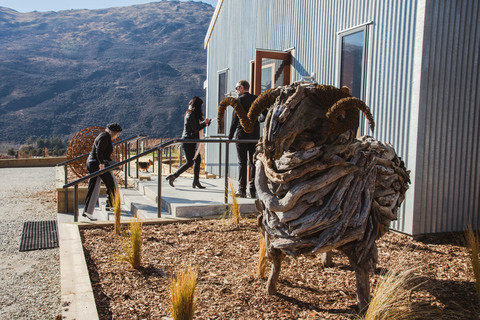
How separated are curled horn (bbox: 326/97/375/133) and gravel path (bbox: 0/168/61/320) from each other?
3164 mm

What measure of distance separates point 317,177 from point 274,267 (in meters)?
1.03

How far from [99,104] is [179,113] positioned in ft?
51.9

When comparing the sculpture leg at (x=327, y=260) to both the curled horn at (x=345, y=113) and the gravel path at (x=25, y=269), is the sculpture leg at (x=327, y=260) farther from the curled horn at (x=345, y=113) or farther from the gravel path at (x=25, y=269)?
the gravel path at (x=25, y=269)

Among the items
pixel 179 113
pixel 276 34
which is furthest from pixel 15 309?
pixel 179 113

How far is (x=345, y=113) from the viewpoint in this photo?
2.55 m

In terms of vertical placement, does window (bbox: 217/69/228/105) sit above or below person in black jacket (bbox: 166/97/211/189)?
above

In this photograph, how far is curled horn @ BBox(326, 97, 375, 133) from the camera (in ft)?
7.97

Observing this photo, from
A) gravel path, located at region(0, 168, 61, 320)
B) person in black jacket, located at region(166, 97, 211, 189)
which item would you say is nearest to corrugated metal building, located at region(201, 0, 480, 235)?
person in black jacket, located at region(166, 97, 211, 189)

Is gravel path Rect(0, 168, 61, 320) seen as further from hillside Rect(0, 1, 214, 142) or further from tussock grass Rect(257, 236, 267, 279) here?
hillside Rect(0, 1, 214, 142)

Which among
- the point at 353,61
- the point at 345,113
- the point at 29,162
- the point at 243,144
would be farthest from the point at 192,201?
the point at 29,162

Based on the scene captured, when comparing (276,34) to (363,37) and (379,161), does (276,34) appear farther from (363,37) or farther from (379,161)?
(379,161)

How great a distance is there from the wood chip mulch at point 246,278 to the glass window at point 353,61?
2514 mm

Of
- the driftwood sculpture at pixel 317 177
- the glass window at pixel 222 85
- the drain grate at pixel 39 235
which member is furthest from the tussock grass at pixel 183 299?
the glass window at pixel 222 85

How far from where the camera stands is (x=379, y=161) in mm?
3389
